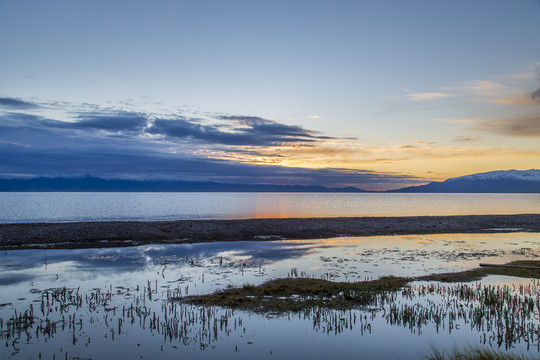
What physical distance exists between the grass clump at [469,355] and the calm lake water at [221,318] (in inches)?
18.1

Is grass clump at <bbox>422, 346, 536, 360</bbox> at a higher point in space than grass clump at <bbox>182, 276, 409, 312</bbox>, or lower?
higher

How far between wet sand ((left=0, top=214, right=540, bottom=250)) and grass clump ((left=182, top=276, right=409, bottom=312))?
882 inches

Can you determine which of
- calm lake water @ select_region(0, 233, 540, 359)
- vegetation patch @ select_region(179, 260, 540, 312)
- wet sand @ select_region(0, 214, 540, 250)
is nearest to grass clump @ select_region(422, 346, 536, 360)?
calm lake water @ select_region(0, 233, 540, 359)

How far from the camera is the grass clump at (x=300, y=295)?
1502cm

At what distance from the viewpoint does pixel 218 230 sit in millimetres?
45688

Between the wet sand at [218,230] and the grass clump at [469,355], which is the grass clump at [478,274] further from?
the wet sand at [218,230]

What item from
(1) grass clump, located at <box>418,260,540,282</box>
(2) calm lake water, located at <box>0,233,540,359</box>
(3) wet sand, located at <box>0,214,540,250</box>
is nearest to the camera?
(2) calm lake water, located at <box>0,233,540,359</box>

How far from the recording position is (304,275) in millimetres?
21047

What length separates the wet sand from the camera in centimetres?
3675

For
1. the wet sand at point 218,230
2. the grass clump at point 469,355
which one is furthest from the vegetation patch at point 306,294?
the wet sand at point 218,230

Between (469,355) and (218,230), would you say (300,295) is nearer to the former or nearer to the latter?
(469,355)

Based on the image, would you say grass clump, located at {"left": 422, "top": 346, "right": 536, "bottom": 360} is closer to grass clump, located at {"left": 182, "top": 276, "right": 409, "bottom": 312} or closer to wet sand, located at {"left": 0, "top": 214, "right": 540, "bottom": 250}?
grass clump, located at {"left": 182, "top": 276, "right": 409, "bottom": 312}

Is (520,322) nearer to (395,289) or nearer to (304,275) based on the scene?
(395,289)

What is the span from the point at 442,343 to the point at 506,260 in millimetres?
20154
